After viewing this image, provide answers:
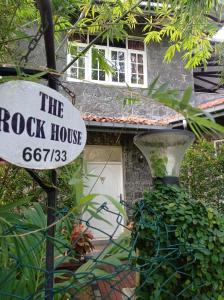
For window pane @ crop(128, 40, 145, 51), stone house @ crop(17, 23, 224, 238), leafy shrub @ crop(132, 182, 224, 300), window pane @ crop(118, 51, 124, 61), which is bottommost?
leafy shrub @ crop(132, 182, 224, 300)

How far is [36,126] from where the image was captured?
105cm

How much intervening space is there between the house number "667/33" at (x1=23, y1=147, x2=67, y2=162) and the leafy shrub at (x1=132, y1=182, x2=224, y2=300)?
753 millimetres

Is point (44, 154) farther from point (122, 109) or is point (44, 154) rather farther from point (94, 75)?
point (94, 75)

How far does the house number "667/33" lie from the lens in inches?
40.1

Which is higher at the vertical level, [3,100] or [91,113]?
[91,113]

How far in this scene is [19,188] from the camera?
5.29 m

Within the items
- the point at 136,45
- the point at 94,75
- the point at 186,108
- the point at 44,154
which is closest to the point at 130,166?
the point at 94,75

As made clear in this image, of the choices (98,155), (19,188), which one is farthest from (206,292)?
(98,155)

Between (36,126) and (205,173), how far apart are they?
664 cm

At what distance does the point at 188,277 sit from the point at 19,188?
399cm

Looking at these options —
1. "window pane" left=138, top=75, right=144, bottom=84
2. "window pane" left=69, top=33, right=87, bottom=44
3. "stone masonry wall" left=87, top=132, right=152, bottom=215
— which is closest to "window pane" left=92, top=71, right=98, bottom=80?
"window pane" left=138, top=75, right=144, bottom=84

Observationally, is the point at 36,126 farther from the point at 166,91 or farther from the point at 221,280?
the point at 221,280

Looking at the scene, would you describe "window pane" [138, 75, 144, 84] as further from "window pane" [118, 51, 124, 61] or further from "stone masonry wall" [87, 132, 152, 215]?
"stone masonry wall" [87, 132, 152, 215]

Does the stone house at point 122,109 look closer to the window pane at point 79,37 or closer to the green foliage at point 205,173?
the green foliage at point 205,173
